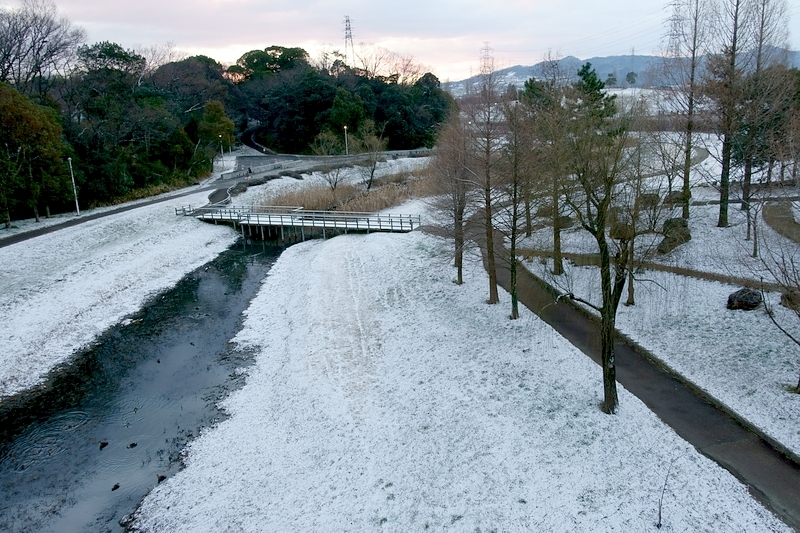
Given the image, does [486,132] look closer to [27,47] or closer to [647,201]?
[647,201]

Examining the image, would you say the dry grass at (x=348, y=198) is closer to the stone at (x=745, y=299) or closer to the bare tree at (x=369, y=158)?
the bare tree at (x=369, y=158)

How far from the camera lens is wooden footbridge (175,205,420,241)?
104 ft

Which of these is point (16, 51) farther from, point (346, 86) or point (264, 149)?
point (346, 86)

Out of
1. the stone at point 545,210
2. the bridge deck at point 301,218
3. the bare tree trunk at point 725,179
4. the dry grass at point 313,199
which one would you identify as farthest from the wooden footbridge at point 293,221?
the bare tree trunk at point 725,179

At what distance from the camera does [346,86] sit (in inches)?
2608

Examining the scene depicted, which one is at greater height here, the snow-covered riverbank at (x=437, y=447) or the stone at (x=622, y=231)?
the stone at (x=622, y=231)

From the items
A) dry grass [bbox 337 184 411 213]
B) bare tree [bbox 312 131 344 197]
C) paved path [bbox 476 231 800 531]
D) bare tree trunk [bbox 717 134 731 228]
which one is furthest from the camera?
bare tree [bbox 312 131 344 197]

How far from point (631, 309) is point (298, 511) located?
39.0 ft

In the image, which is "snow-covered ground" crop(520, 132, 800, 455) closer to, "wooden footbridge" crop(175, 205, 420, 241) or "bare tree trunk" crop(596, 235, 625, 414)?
"bare tree trunk" crop(596, 235, 625, 414)

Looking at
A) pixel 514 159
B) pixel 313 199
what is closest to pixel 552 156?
pixel 514 159

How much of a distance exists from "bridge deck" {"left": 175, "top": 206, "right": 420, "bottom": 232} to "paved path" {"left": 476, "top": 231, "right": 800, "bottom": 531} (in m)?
16.9

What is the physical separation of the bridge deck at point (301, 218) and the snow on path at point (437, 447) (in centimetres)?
1391

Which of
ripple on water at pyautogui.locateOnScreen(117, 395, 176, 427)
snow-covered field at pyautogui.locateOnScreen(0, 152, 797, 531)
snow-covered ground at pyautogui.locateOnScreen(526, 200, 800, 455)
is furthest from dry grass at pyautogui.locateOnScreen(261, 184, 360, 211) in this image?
ripple on water at pyautogui.locateOnScreen(117, 395, 176, 427)

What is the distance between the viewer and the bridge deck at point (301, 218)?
31.6 m
